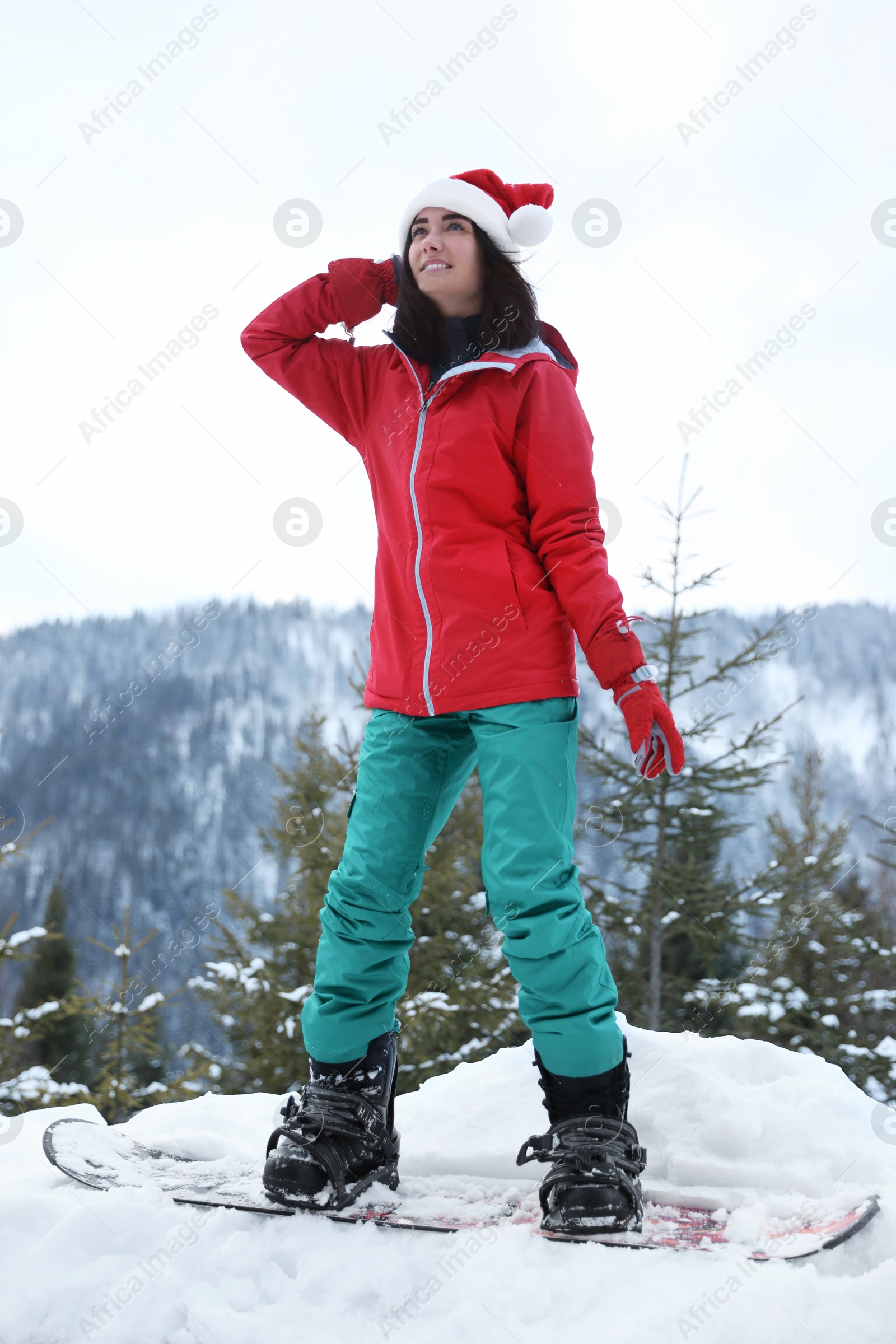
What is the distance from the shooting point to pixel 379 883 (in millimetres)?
1968

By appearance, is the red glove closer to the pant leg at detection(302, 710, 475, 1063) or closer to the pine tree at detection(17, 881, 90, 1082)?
the pant leg at detection(302, 710, 475, 1063)

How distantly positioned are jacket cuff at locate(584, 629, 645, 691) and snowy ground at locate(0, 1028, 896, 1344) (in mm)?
1068

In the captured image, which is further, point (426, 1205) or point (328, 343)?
point (328, 343)

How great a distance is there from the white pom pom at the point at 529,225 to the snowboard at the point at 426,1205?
7.50 ft

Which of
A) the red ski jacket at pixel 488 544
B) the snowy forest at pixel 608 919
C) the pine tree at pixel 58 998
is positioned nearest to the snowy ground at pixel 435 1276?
the red ski jacket at pixel 488 544

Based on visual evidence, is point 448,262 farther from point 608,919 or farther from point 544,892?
point 608,919

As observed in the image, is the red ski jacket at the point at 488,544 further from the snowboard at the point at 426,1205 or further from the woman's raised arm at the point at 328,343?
the snowboard at the point at 426,1205

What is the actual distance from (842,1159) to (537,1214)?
28.8 inches

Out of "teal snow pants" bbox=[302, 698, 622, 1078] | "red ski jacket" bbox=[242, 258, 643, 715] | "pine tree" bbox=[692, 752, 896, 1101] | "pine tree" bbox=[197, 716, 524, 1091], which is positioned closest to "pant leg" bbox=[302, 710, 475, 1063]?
"teal snow pants" bbox=[302, 698, 622, 1078]

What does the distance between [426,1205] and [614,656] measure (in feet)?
4.09

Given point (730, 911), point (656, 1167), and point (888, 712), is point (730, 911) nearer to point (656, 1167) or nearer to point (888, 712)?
point (656, 1167)

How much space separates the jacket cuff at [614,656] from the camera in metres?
1.88

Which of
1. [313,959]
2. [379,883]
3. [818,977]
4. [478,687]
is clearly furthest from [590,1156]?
[818,977]

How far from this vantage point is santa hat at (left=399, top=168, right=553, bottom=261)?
2213 millimetres
